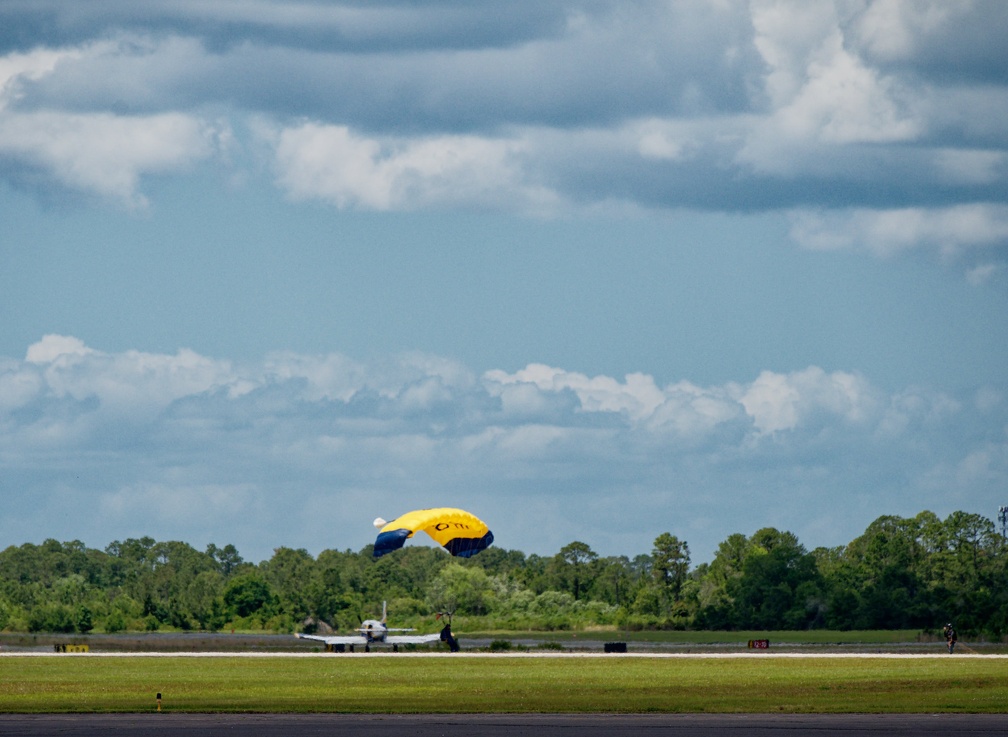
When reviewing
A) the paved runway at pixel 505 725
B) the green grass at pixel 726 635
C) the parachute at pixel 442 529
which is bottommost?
the paved runway at pixel 505 725

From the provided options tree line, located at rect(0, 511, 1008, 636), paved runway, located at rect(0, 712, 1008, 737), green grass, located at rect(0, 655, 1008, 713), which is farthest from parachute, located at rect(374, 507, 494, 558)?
tree line, located at rect(0, 511, 1008, 636)

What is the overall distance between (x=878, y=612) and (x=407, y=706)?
87.3 meters

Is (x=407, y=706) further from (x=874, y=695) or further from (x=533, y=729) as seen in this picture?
(x=874, y=695)

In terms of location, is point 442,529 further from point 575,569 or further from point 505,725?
point 575,569

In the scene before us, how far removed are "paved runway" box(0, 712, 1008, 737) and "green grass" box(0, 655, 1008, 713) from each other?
2128 mm

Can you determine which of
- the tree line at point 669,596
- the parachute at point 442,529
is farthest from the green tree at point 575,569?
the parachute at point 442,529

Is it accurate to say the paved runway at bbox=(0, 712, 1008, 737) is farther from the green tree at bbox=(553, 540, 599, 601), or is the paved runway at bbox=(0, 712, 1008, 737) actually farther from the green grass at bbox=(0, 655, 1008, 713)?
the green tree at bbox=(553, 540, 599, 601)

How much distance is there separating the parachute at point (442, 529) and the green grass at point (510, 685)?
5.70 meters

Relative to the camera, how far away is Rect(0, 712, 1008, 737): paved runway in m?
36.7

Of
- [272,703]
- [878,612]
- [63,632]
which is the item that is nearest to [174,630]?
[63,632]

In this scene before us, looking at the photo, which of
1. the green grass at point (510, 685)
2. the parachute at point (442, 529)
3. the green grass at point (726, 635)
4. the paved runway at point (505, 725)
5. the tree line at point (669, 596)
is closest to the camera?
the paved runway at point (505, 725)

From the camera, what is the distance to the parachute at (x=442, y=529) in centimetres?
7256

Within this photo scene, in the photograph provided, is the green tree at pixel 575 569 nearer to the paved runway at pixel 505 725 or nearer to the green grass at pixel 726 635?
the green grass at pixel 726 635

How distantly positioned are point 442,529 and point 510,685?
21.0 m
